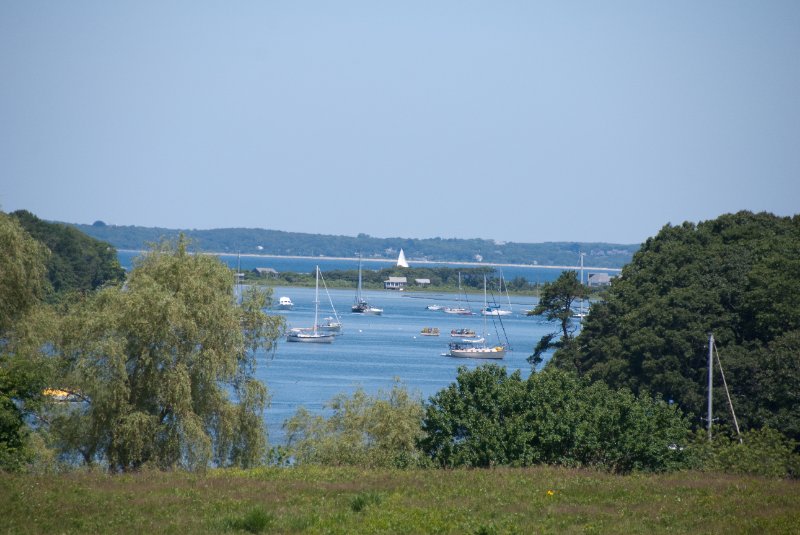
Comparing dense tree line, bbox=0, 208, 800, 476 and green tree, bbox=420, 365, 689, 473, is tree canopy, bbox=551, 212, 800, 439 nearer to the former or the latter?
dense tree line, bbox=0, 208, 800, 476

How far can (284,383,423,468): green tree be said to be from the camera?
31.6 meters

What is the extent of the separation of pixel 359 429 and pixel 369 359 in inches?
2499

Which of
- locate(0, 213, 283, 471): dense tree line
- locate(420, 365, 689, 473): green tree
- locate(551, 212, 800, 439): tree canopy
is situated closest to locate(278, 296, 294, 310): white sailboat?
locate(551, 212, 800, 439): tree canopy

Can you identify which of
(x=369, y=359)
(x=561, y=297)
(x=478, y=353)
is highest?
(x=561, y=297)

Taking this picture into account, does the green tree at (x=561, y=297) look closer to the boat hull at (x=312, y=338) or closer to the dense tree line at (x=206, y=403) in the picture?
the dense tree line at (x=206, y=403)

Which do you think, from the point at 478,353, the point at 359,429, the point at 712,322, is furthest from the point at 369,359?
the point at 359,429

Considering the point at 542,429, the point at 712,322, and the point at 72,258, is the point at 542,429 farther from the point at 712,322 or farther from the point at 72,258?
the point at 72,258

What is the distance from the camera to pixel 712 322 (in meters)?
45.2

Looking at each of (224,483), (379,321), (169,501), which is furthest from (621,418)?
(379,321)

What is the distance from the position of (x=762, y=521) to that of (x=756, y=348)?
97.0ft

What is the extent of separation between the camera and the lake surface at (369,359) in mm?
68375

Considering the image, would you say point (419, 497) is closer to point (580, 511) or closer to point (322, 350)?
point (580, 511)

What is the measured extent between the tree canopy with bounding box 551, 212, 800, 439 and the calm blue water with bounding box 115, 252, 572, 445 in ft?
26.2

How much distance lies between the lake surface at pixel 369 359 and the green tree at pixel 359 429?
8.39ft
